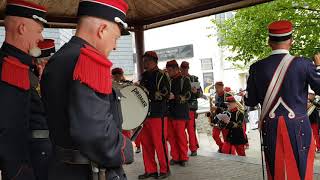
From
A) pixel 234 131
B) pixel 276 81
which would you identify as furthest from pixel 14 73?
pixel 234 131

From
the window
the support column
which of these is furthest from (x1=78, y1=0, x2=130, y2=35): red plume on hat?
the window

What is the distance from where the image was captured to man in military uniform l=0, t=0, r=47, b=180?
2971 mm

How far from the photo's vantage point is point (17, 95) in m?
3.05

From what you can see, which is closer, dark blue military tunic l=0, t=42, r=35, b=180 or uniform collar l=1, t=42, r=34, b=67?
dark blue military tunic l=0, t=42, r=35, b=180

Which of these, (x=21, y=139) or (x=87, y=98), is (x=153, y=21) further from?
(x=87, y=98)

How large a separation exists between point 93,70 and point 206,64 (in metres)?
28.8

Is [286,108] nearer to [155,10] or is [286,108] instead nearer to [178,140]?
[178,140]

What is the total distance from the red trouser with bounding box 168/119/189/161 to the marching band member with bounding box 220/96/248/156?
154 cm

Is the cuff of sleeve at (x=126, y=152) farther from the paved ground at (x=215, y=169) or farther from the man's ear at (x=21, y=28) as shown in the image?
the paved ground at (x=215, y=169)

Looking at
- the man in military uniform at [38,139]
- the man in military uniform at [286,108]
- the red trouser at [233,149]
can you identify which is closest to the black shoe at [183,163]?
the red trouser at [233,149]

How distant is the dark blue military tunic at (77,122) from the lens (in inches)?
73.6

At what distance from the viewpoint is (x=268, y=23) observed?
895 centimetres

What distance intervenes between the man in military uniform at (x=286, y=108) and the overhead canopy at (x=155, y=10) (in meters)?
2.93

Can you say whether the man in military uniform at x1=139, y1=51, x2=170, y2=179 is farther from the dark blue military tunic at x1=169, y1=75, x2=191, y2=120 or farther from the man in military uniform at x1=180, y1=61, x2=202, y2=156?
the man in military uniform at x1=180, y1=61, x2=202, y2=156
